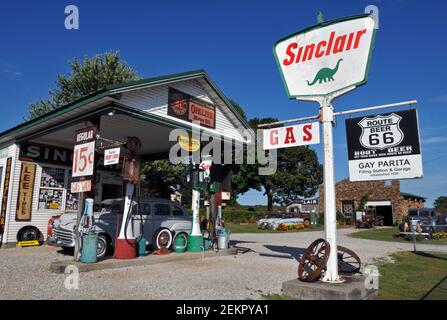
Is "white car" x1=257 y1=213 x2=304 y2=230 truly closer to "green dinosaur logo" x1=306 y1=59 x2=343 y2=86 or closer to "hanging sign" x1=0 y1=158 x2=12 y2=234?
"hanging sign" x1=0 y1=158 x2=12 y2=234

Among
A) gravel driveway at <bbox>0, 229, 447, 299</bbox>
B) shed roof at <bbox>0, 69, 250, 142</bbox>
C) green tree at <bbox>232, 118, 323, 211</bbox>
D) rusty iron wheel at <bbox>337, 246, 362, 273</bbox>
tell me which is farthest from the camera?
green tree at <bbox>232, 118, 323, 211</bbox>

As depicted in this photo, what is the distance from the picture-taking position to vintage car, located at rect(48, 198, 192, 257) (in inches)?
431

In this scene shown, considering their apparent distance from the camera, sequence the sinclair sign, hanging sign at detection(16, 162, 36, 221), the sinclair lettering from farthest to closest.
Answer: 1. hanging sign at detection(16, 162, 36, 221)
2. the sinclair lettering
3. the sinclair sign

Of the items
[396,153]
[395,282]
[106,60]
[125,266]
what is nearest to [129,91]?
[125,266]

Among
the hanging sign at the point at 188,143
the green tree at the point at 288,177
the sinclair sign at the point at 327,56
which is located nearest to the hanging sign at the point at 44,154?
the hanging sign at the point at 188,143

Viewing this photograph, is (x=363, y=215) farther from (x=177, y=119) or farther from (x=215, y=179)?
(x=177, y=119)

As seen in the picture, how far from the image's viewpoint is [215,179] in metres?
15.0

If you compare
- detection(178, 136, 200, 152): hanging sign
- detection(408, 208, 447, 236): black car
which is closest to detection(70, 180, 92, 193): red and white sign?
detection(178, 136, 200, 152): hanging sign

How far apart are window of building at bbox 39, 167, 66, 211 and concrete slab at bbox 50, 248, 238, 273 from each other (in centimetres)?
710

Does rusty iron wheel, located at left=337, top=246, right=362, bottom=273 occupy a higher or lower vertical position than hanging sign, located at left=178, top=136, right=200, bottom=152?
lower

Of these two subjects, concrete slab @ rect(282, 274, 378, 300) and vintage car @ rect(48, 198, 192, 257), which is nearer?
concrete slab @ rect(282, 274, 378, 300)

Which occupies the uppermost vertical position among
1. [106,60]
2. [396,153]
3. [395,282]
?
[106,60]

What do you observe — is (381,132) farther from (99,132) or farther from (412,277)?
(99,132)
